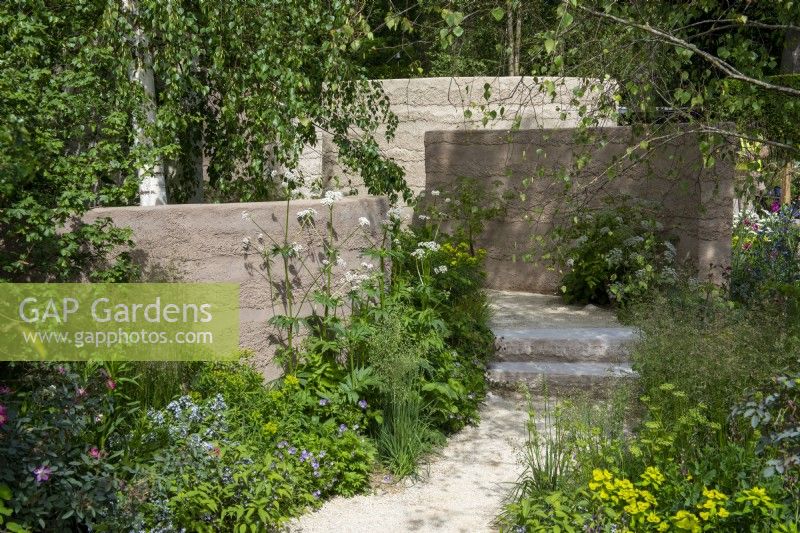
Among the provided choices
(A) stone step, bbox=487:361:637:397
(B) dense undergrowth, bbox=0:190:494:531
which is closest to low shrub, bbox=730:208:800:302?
(A) stone step, bbox=487:361:637:397

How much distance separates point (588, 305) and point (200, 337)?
4.31 m

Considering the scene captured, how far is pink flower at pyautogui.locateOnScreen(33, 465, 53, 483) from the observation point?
3.71 metres

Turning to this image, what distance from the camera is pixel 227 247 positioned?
5.73 meters

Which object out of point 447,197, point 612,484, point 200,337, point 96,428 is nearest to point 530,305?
point 447,197

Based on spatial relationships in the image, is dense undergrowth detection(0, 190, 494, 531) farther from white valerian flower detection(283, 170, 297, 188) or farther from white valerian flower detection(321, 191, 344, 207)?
white valerian flower detection(283, 170, 297, 188)

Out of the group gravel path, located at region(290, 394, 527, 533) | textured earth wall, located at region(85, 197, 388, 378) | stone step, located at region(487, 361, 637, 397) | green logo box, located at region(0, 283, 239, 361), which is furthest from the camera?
stone step, located at region(487, 361, 637, 397)

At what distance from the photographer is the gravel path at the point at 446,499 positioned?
467cm

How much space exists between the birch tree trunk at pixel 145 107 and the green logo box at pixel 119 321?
1158 millimetres

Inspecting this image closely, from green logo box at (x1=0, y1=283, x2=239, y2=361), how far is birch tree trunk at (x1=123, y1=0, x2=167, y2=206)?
1.16m

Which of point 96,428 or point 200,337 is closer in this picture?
point 96,428

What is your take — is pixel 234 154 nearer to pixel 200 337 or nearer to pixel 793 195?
pixel 200 337

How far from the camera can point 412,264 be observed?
23.4 ft

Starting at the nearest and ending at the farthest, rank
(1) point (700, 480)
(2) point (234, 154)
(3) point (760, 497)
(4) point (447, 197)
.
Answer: (3) point (760, 497) < (1) point (700, 480) < (2) point (234, 154) < (4) point (447, 197)

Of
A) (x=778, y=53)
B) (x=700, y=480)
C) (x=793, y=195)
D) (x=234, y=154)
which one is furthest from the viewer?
(x=793, y=195)
